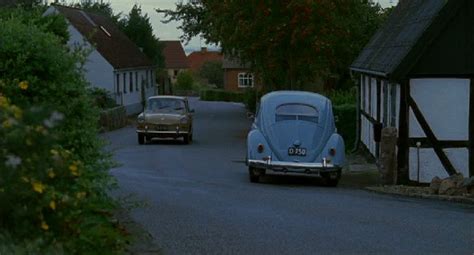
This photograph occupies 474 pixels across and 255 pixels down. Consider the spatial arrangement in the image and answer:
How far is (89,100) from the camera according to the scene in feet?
33.5

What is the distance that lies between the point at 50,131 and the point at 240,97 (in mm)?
98272

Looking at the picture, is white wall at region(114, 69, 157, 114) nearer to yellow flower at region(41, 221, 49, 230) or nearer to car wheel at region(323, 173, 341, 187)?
car wheel at region(323, 173, 341, 187)

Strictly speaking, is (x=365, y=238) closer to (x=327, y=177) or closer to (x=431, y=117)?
(x=327, y=177)

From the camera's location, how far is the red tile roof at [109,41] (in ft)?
212

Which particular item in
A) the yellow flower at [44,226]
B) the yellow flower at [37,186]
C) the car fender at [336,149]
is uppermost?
the yellow flower at [37,186]

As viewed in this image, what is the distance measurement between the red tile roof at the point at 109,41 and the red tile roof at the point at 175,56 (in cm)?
5667

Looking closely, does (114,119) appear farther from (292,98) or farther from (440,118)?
(440,118)

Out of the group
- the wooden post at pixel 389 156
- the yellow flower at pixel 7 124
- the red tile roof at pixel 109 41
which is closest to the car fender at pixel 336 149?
the wooden post at pixel 389 156

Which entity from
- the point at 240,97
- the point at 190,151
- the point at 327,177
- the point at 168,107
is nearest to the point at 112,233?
the point at 327,177

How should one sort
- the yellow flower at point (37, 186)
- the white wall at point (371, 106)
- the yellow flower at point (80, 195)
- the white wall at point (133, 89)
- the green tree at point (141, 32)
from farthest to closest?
the green tree at point (141, 32) < the white wall at point (133, 89) < the white wall at point (371, 106) < the yellow flower at point (80, 195) < the yellow flower at point (37, 186)

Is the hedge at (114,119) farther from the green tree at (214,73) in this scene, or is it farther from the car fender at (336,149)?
the green tree at (214,73)

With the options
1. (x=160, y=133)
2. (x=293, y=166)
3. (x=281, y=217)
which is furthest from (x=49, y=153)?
(x=160, y=133)

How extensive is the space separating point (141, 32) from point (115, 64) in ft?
70.4

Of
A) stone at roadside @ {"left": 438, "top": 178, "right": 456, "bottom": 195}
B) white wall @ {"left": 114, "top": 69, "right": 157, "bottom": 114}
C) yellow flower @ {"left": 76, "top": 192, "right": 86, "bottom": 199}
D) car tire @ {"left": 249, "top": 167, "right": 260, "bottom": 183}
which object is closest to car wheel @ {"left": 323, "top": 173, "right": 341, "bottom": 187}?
car tire @ {"left": 249, "top": 167, "right": 260, "bottom": 183}
